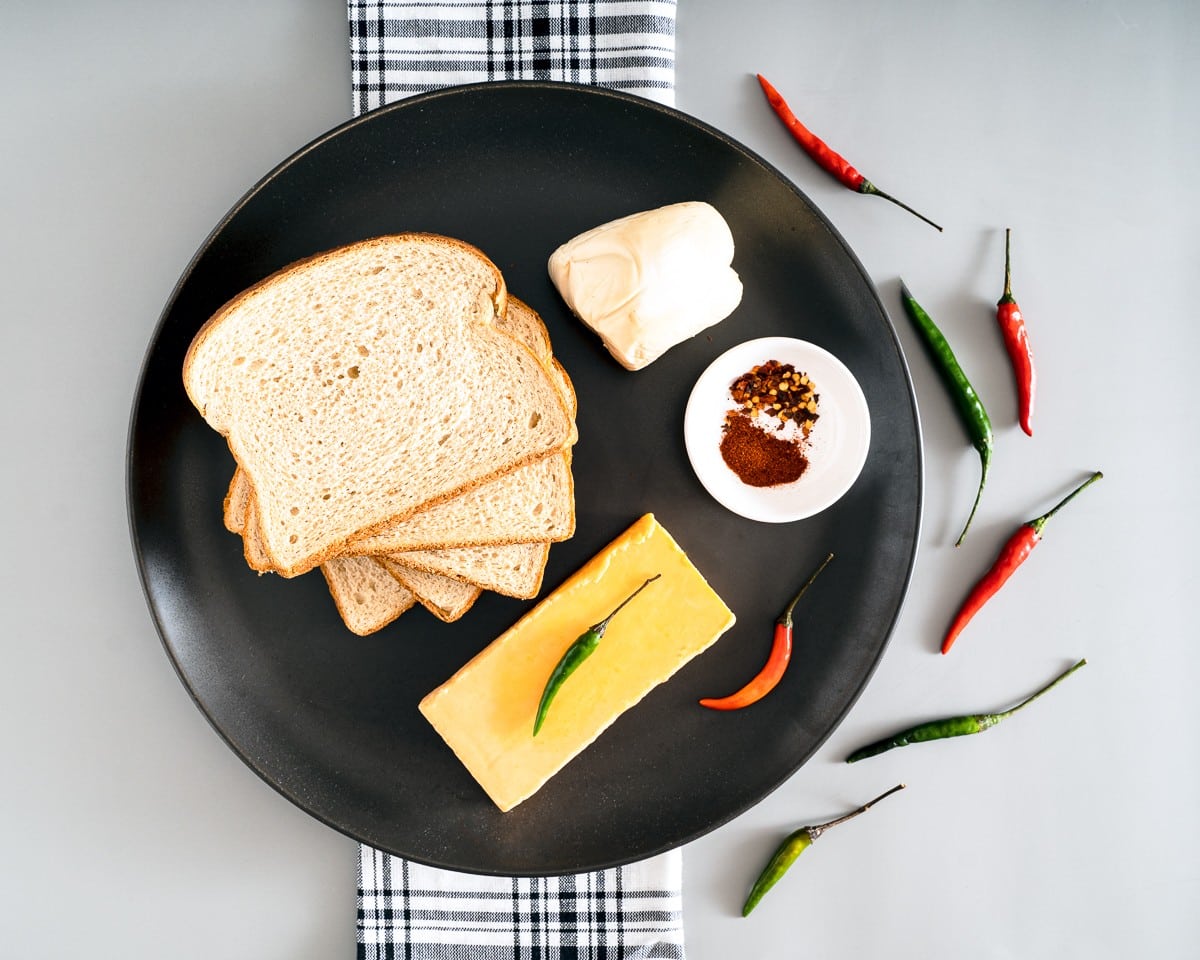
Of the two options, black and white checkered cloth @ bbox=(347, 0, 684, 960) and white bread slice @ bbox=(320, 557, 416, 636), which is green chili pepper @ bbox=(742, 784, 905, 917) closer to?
black and white checkered cloth @ bbox=(347, 0, 684, 960)

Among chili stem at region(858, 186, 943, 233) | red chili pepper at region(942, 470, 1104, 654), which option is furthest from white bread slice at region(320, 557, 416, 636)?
chili stem at region(858, 186, 943, 233)

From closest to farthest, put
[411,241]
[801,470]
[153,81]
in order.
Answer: [411,241] → [801,470] → [153,81]

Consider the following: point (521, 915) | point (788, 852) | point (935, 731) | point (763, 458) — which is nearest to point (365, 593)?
point (521, 915)

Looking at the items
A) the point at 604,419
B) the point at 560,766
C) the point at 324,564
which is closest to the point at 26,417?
the point at 324,564

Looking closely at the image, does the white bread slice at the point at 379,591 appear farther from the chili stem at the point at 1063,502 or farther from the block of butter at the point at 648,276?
the chili stem at the point at 1063,502

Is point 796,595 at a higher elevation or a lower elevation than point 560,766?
higher

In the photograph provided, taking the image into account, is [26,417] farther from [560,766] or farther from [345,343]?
[560,766]

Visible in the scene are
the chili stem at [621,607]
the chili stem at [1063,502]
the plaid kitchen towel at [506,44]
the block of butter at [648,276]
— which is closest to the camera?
the block of butter at [648,276]

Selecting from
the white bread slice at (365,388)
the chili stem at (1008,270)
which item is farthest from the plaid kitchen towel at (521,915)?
the chili stem at (1008,270)
